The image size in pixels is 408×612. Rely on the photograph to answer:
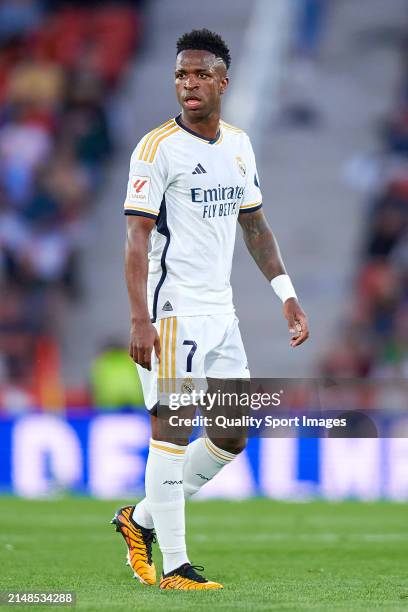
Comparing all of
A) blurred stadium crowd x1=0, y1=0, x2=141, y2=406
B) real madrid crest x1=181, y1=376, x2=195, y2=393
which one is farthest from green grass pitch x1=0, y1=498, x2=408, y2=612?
blurred stadium crowd x1=0, y1=0, x2=141, y2=406

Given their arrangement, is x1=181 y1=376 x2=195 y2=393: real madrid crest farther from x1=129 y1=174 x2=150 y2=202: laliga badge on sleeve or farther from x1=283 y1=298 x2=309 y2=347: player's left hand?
x1=129 y1=174 x2=150 y2=202: laliga badge on sleeve

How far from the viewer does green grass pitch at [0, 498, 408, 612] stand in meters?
4.96

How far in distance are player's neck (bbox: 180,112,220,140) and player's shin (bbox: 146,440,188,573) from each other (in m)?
1.29

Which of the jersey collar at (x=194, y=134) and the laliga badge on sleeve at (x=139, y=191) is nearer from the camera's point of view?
the laliga badge on sleeve at (x=139, y=191)

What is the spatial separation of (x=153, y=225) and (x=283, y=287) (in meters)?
0.71

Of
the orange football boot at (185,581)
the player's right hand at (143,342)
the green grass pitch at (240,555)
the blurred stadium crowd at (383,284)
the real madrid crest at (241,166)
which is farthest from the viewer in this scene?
the blurred stadium crowd at (383,284)

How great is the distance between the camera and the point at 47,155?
1641 centimetres

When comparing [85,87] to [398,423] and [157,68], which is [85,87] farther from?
[398,423]

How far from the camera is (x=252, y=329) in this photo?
15.2 metres

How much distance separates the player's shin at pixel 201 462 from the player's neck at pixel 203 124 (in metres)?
1.28

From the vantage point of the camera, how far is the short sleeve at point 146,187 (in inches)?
209

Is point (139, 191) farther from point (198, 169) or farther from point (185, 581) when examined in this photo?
point (185, 581)

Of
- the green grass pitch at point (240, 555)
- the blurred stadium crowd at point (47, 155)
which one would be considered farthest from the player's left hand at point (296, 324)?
the blurred stadium crowd at point (47, 155)

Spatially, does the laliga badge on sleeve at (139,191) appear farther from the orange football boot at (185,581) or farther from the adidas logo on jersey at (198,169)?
the orange football boot at (185,581)
